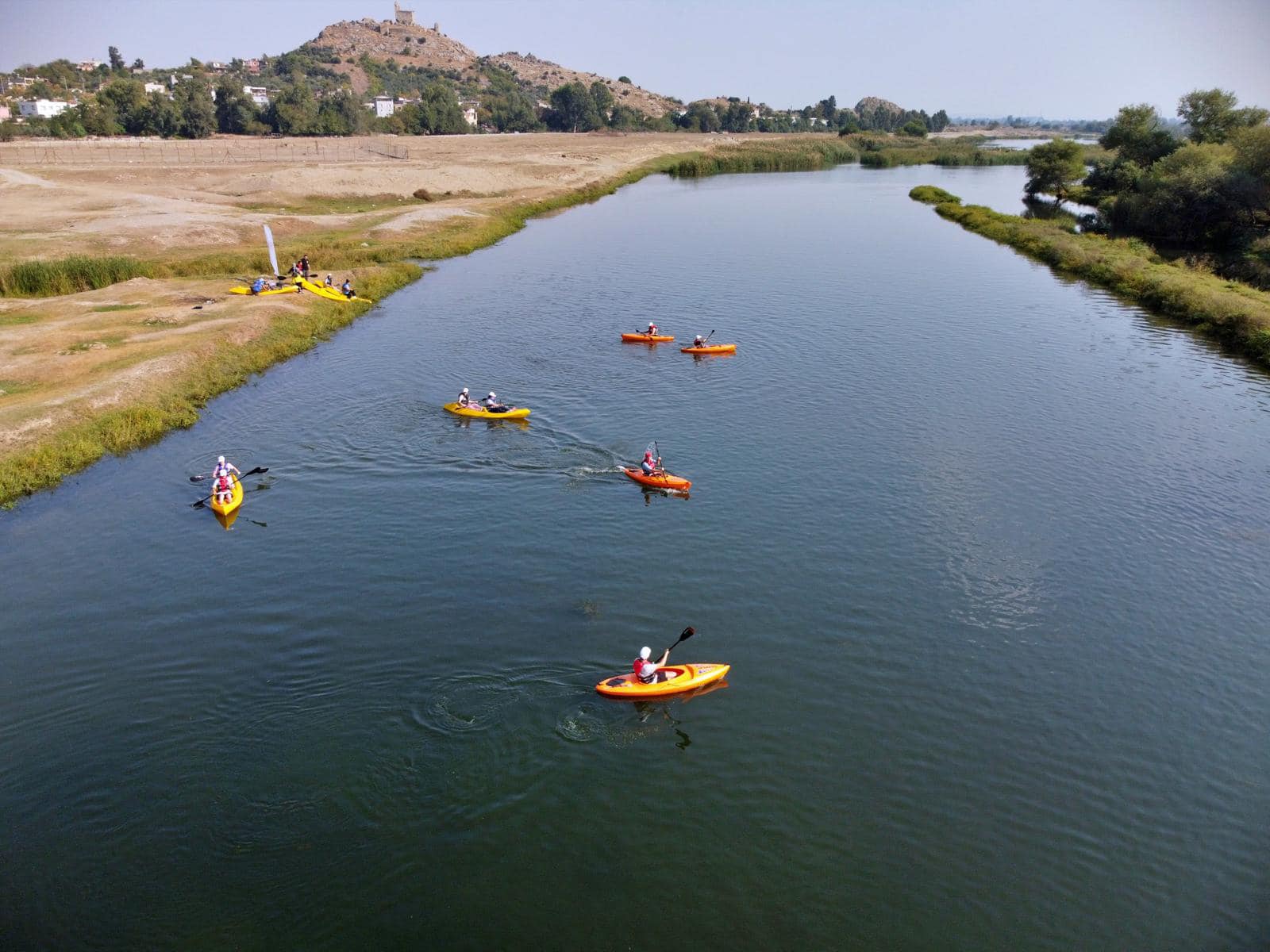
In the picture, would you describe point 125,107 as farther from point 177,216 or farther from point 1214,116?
point 1214,116

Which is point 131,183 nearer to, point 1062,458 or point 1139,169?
point 1062,458

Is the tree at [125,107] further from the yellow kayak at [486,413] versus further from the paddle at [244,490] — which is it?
the paddle at [244,490]

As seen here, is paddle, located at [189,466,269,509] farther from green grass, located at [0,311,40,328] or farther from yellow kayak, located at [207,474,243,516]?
green grass, located at [0,311,40,328]

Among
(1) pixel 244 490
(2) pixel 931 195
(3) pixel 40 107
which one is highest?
(3) pixel 40 107

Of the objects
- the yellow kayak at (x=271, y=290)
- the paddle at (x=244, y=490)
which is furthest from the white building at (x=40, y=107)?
the paddle at (x=244, y=490)

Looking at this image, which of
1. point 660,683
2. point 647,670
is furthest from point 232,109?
point 660,683

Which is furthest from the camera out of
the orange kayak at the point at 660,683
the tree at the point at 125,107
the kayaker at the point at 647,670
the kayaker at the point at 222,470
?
the tree at the point at 125,107

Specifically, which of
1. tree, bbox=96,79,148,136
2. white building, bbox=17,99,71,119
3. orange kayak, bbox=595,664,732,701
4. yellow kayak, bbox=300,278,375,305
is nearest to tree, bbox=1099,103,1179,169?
yellow kayak, bbox=300,278,375,305
